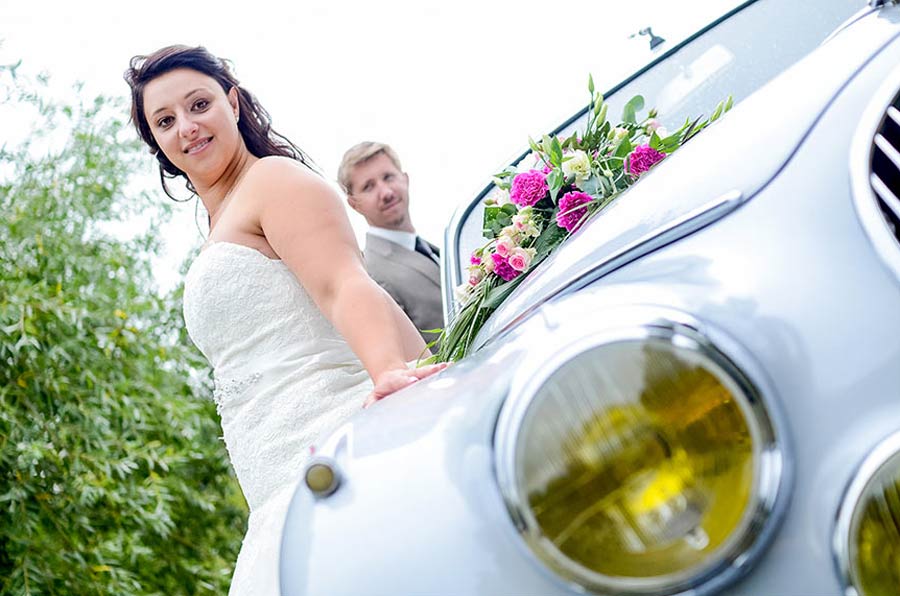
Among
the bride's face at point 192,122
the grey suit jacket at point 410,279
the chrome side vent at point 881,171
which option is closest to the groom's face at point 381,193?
the grey suit jacket at point 410,279

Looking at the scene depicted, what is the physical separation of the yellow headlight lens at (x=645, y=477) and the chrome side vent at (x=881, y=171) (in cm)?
24

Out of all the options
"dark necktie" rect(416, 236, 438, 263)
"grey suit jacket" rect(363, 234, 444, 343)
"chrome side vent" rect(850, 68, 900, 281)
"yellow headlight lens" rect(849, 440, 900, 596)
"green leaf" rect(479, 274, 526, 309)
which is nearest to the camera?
"yellow headlight lens" rect(849, 440, 900, 596)

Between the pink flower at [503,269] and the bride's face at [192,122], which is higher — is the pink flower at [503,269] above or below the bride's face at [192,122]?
below

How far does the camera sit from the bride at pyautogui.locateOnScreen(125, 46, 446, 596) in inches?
95.8

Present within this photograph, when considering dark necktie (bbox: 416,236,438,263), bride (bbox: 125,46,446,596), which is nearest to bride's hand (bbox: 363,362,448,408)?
bride (bbox: 125,46,446,596)

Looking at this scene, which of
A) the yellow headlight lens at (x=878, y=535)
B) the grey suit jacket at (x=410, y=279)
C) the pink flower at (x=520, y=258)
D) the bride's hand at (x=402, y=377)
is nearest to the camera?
the yellow headlight lens at (x=878, y=535)

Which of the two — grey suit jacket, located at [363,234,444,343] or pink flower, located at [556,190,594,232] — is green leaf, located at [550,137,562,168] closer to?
pink flower, located at [556,190,594,232]

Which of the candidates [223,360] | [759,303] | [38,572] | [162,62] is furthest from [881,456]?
[38,572]

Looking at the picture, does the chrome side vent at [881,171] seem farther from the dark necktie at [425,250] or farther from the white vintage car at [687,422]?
the dark necktie at [425,250]

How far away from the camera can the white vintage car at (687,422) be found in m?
1.05

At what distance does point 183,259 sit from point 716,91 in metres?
6.22

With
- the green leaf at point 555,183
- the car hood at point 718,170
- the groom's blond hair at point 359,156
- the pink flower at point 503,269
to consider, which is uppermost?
the groom's blond hair at point 359,156

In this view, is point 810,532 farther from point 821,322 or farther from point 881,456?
point 821,322

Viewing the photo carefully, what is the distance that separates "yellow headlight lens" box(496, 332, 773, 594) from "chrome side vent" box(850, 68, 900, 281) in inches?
9.5
